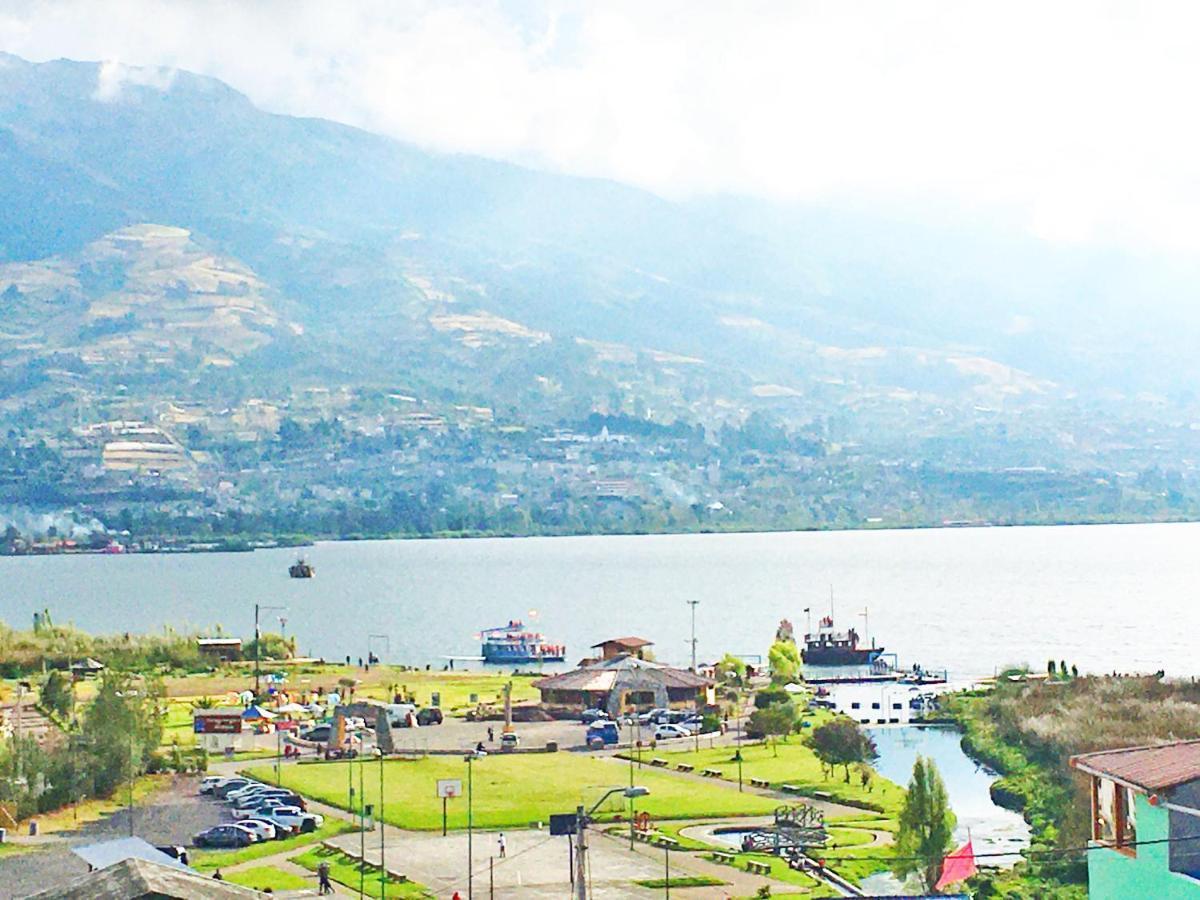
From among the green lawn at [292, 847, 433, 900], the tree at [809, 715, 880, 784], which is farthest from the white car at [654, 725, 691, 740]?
the green lawn at [292, 847, 433, 900]

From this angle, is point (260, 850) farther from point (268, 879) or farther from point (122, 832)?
point (122, 832)

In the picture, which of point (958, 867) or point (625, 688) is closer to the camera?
point (958, 867)

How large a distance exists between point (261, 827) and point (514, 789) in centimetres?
693

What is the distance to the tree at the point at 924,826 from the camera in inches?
1194

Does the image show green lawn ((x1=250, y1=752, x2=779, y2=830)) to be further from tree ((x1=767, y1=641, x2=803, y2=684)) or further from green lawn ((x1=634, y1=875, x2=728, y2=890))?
tree ((x1=767, y1=641, x2=803, y2=684))

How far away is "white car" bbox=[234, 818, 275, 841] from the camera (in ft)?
114

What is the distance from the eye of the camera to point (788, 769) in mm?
43594

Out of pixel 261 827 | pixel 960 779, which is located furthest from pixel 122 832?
pixel 960 779

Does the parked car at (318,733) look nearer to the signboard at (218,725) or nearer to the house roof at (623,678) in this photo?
the signboard at (218,725)

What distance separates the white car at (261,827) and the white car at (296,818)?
308mm

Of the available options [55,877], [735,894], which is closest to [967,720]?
[735,894]

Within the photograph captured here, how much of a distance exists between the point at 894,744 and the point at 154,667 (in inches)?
1139

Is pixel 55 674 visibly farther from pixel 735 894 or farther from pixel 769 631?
pixel 769 631

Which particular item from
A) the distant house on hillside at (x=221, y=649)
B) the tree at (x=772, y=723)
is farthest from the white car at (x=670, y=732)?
the distant house on hillside at (x=221, y=649)
